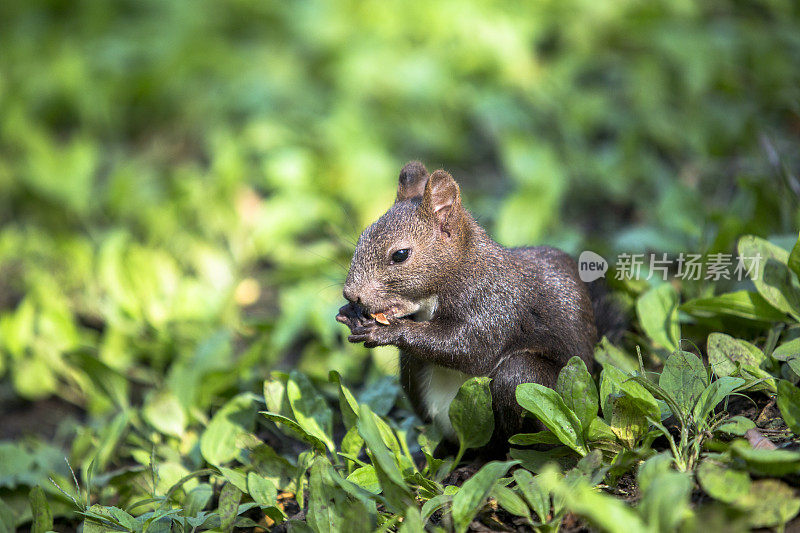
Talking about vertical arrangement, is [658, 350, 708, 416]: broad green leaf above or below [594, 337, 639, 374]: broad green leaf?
above

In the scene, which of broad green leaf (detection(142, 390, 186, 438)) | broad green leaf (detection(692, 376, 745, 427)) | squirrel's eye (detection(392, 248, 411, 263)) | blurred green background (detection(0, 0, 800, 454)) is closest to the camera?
broad green leaf (detection(692, 376, 745, 427))

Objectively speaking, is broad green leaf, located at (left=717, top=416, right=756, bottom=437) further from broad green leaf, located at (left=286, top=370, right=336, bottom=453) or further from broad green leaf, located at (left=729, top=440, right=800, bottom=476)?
broad green leaf, located at (left=286, top=370, right=336, bottom=453)

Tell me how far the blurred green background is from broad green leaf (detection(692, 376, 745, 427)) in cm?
118

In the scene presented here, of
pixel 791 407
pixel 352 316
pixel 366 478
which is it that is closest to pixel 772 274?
pixel 791 407

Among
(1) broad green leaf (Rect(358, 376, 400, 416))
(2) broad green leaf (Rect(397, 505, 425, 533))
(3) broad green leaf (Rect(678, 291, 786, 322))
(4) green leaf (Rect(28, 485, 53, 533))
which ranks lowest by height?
(4) green leaf (Rect(28, 485, 53, 533))

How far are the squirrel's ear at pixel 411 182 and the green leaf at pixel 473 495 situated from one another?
137 cm

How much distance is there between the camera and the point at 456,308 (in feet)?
10.1

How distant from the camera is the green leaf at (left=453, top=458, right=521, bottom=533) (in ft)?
8.25

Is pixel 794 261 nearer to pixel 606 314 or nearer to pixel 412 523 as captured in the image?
pixel 606 314

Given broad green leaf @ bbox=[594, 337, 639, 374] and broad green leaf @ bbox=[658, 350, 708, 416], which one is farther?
broad green leaf @ bbox=[594, 337, 639, 374]

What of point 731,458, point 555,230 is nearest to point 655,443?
point 731,458

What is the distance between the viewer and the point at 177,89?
24.9ft

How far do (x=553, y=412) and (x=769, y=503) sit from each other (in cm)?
76

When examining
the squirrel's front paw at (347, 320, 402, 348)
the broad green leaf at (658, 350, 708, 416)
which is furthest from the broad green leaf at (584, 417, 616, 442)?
the squirrel's front paw at (347, 320, 402, 348)
